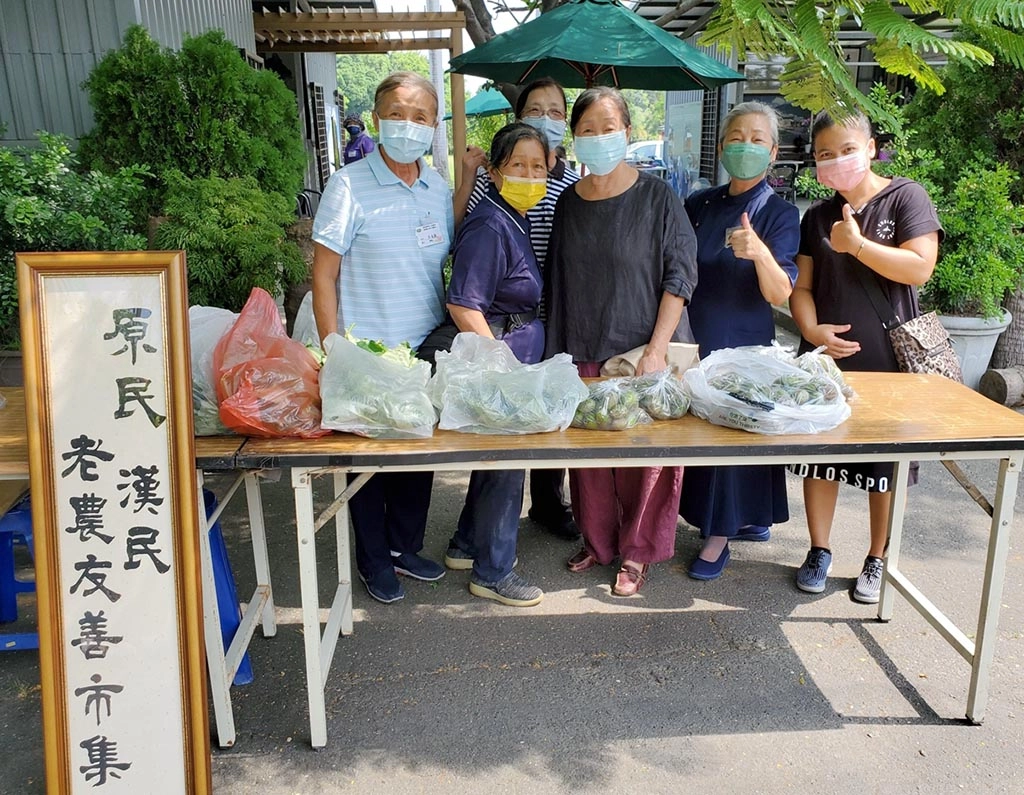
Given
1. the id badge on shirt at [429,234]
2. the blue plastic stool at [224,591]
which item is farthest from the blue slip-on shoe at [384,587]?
the id badge on shirt at [429,234]

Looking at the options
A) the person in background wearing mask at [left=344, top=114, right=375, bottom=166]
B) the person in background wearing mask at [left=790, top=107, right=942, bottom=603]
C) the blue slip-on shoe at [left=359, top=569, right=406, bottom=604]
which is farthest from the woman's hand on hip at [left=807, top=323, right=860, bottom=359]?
the person in background wearing mask at [left=344, top=114, right=375, bottom=166]

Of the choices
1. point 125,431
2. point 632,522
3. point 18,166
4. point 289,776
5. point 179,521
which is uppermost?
point 18,166

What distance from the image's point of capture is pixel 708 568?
3420mm

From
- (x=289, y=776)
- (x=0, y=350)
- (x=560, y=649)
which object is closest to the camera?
(x=289, y=776)

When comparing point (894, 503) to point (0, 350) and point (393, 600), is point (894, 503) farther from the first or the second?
point (0, 350)

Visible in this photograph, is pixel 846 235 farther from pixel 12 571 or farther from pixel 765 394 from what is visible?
pixel 12 571

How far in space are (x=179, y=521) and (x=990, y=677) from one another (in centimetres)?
261

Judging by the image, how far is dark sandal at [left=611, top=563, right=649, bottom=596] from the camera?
3.29 metres

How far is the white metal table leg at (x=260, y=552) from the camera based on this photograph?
2699 millimetres

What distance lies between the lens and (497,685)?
2.76 meters

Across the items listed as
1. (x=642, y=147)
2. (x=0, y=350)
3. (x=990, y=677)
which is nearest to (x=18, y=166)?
(x=0, y=350)

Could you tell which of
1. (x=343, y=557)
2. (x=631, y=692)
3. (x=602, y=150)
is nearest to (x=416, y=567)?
(x=343, y=557)

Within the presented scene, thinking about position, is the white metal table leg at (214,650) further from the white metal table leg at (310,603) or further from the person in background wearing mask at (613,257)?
the person in background wearing mask at (613,257)

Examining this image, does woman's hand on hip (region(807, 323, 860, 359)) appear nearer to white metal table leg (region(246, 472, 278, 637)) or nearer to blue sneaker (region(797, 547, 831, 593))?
blue sneaker (region(797, 547, 831, 593))
